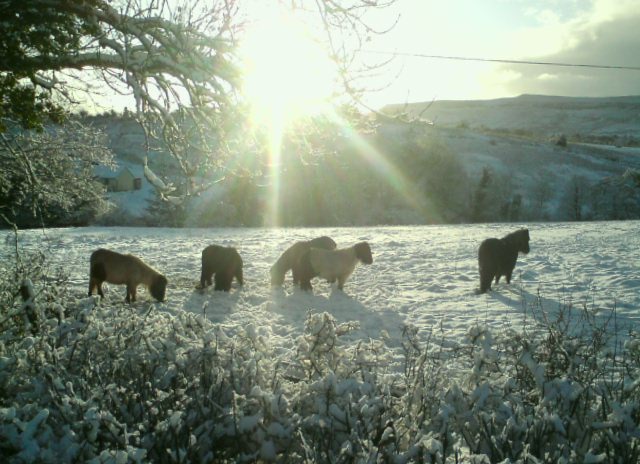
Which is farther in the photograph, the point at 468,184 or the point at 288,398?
the point at 468,184

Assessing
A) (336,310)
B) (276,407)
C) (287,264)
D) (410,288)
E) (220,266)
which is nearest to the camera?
(276,407)

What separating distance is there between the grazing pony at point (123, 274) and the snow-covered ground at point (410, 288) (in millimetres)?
345

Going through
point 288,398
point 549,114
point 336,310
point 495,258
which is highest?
point 549,114

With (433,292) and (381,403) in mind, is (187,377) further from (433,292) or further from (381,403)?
(433,292)

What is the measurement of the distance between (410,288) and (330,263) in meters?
2.02

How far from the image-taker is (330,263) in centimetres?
1127

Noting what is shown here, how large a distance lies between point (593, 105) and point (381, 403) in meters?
141

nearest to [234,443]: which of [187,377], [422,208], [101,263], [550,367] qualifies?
[187,377]

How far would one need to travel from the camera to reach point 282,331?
830 cm

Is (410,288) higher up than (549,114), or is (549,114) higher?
(549,114)

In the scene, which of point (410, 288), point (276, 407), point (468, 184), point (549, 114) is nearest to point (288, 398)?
point (276, 407)

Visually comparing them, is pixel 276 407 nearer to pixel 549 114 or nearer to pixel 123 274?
pixel 123 274

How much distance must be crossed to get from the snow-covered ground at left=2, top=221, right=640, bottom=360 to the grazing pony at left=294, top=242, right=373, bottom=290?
411 millimetres

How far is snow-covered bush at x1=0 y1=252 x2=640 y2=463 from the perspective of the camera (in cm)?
264
